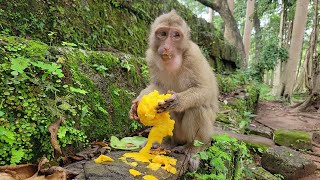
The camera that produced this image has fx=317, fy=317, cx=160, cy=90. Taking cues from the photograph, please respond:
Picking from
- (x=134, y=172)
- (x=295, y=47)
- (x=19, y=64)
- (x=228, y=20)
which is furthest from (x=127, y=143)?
(x=295, y=47)

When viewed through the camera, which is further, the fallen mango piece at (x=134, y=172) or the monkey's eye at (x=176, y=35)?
the monkey's eye at (x=176, y=35)

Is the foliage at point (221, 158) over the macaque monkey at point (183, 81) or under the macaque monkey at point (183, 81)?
under

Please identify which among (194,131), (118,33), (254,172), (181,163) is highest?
(118,33)

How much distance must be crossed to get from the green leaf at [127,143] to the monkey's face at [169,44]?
93cm

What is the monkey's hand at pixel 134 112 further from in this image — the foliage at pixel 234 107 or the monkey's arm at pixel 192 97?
the foliage at pixel 234 107

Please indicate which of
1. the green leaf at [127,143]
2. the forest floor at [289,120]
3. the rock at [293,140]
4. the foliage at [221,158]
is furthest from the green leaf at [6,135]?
the forest floor at [289,120]

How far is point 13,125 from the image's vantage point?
2.49 m

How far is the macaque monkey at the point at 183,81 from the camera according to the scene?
3344 millimetres

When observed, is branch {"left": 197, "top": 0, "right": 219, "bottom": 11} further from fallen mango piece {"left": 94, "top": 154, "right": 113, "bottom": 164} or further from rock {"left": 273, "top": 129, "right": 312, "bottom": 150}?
fallen mango piece {"left": 94, "top": 154, "right": 113, "bottom": 164}

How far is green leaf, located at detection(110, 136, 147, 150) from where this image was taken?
3274 millimetres

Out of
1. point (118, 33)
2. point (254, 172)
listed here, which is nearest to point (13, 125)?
point (254, 172)

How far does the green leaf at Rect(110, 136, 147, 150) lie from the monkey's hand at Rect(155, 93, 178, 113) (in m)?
0.60

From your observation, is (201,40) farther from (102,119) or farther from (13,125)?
(13,125)

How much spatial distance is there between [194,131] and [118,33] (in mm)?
3539
